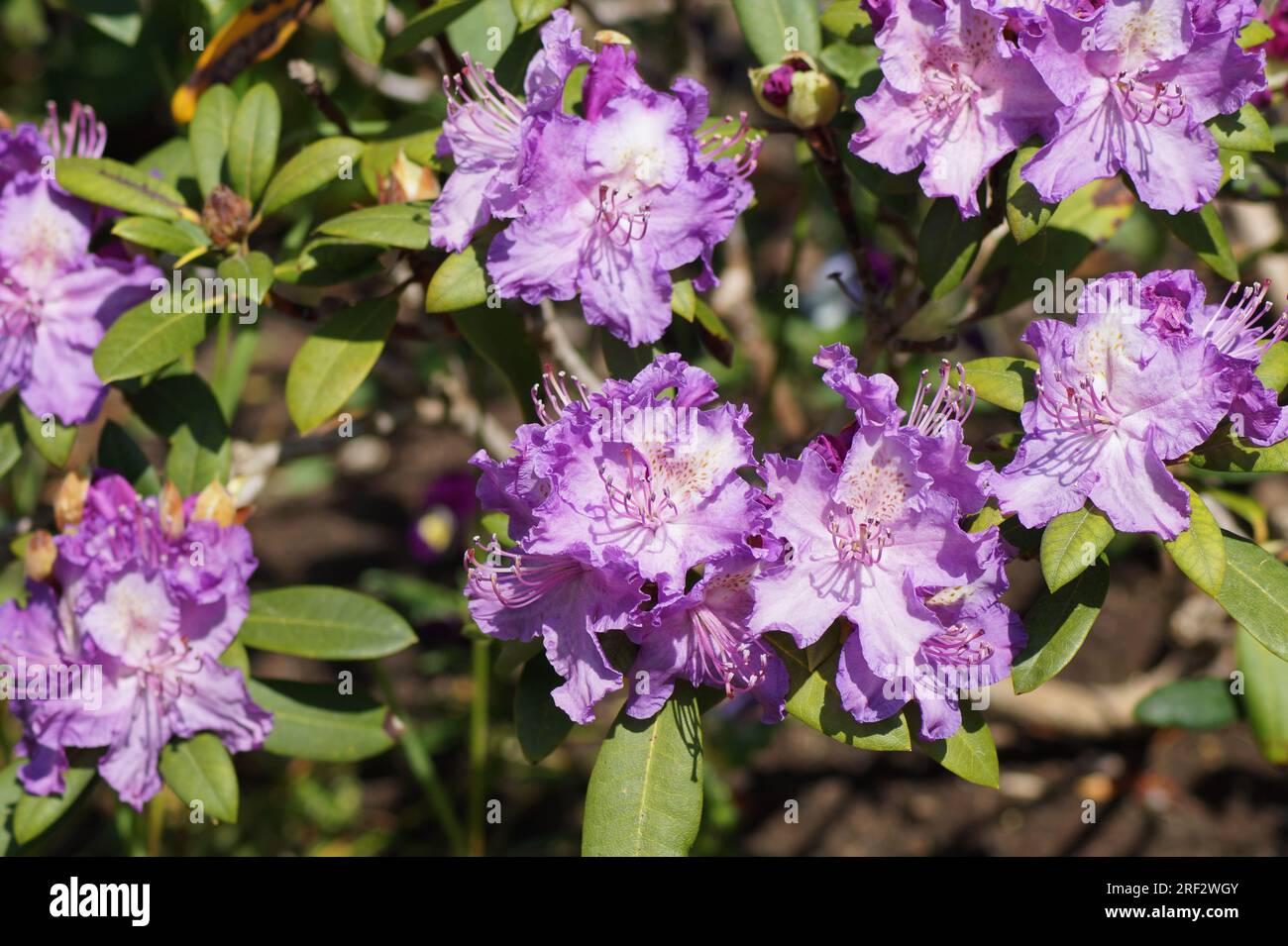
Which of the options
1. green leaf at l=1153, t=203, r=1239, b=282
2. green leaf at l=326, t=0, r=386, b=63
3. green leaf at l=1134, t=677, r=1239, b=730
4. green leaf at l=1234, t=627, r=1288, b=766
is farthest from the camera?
green leaf at l=1134, t=677, r=1239, b=730

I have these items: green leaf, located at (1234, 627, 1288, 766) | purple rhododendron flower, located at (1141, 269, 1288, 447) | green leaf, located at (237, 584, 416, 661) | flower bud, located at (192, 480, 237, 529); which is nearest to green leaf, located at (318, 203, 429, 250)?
flower bud, located at (192, 480, 237, 529)

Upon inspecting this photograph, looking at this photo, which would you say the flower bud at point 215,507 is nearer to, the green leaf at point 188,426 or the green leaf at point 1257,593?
the green leaf at point 188,426

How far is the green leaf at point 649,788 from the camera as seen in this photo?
1.37 metres

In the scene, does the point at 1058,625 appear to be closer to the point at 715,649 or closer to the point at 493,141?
the point at 715,649

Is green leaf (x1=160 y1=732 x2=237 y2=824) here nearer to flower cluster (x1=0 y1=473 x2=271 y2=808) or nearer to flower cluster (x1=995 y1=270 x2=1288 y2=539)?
flower cluster (x1=0 y1=473 x2=271 y2=808)

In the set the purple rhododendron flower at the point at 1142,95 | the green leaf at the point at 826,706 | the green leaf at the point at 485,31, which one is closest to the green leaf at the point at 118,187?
the green leaf at the point at 485,31

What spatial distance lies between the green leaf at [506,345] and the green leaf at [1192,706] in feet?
3.64

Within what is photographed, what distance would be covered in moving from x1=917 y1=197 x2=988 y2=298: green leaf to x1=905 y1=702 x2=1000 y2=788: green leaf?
1.64 feet

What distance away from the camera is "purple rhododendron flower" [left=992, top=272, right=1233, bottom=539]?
124cm

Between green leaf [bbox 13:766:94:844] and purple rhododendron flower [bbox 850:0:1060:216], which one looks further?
green leaf [bbox 13:766:94:844]

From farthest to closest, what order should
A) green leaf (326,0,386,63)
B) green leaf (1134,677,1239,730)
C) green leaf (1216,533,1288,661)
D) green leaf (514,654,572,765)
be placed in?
1. green leaf (1134,677,1239,730)
2. green leaf (326,0,386,63)
3. green leaf (514,654,572,765)
4. green leaf (1216,533,1288,661)

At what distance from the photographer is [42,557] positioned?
156cm
